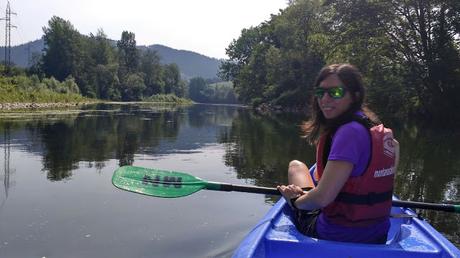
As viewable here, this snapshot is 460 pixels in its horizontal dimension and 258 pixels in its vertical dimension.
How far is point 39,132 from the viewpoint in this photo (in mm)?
16281

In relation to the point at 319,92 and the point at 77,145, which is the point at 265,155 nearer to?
the point at 77,145

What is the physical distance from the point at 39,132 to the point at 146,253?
43.1ft

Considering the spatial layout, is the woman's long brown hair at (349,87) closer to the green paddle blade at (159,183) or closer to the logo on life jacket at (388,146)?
the logo on life jacket at (388,146)

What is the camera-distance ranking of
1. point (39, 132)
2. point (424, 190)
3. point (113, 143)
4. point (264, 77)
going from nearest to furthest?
point (424, 190) → point (113, 143) → point (39, 132) → point (264, 77)

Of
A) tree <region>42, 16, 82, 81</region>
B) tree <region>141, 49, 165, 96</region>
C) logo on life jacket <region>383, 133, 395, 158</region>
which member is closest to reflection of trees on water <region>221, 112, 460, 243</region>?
logo on life jacket <region>383, 133, 395, 158</region>

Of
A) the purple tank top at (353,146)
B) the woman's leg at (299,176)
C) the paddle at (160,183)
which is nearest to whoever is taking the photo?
the purple tank top at (353,146)

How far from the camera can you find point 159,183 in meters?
4.87

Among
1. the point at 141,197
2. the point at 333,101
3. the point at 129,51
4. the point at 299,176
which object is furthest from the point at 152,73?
the point at 333,101

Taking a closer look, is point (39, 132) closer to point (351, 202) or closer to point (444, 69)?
point (351, 202)

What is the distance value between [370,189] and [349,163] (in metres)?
0.36

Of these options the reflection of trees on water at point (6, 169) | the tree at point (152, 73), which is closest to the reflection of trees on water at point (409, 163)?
the reflection of trees on water at point (6, 169)

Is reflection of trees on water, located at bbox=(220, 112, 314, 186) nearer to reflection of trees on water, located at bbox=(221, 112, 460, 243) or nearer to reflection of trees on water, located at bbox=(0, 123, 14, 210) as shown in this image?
reflection of trees on water, located at bbox=(221, 112, 460, 243)

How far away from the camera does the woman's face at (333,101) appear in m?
3.01

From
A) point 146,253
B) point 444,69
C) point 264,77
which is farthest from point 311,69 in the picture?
point 146,253
